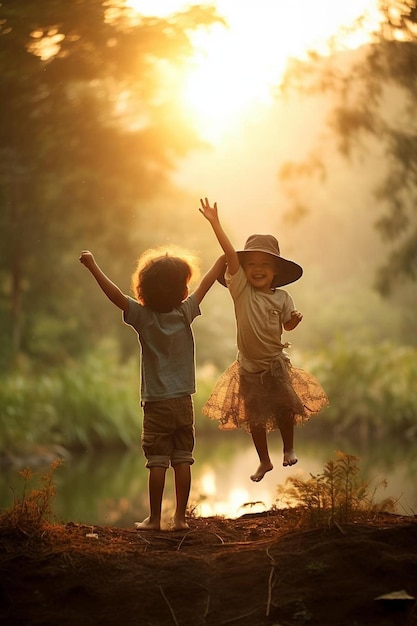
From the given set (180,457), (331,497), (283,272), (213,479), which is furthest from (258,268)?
(213,479)

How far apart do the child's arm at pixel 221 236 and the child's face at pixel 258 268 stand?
0.11 m

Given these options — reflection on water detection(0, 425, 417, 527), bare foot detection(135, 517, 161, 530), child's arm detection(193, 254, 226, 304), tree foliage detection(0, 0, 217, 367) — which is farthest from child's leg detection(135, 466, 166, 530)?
tree foliage detection(0, 0, 217, 367)

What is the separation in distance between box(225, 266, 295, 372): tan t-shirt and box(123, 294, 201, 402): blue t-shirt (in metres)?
0.43

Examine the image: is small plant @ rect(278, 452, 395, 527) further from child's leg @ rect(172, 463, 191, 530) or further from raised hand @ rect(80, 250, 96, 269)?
raised hand @ rect(80, 250, 96, 269)

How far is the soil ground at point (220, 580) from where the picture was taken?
11.5 feet

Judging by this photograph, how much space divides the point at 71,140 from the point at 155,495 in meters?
9.83

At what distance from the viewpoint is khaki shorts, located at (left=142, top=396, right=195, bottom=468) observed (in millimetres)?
4770

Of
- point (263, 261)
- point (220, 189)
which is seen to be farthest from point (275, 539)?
point (220, 189)

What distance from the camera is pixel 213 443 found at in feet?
53.2

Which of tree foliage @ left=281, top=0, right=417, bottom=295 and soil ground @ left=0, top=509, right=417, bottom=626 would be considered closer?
soil ground @ left=0, top=509, right=417, bottom=626

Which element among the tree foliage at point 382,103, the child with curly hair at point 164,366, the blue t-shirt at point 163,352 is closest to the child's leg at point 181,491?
the child with curly hair at point 164,366

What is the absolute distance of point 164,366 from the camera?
4816mm

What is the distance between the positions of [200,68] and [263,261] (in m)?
5.18

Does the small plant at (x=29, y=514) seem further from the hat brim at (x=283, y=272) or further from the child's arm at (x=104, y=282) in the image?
the hat brim at (x=283, y=272)
